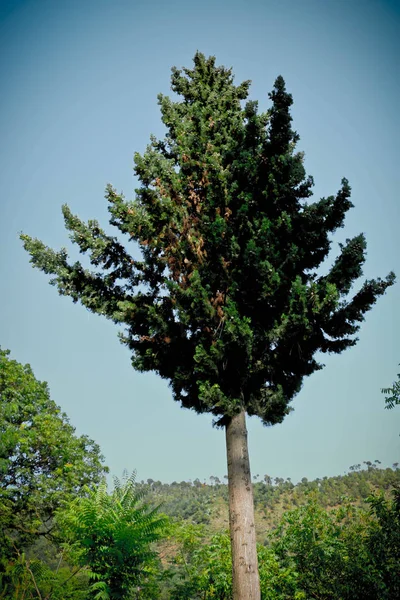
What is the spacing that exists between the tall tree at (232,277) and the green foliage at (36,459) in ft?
24.1

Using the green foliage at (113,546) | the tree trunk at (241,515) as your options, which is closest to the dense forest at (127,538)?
the green foliage at (113,546)

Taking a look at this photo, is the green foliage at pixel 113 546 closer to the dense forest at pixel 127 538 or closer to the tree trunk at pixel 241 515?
the dense forest at pixel 127 538

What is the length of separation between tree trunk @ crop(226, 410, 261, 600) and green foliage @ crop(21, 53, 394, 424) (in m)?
0.47

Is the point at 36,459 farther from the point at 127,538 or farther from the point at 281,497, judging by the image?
the point at 281,497

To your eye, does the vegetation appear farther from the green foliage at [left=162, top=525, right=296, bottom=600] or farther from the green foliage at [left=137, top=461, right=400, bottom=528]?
the green foliage at [left=137, top=461, right=400, bottom=528]

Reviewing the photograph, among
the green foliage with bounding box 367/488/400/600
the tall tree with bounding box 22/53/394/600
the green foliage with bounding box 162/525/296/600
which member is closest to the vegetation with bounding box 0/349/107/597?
the green foliage with bounding box 162/525/296/600

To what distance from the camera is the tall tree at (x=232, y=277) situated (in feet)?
22.7

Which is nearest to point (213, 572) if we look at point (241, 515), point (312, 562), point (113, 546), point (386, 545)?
point (312, 562)

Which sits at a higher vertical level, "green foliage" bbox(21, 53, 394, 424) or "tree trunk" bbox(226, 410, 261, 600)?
"green foliage" bbox(21, 53, 394, 424)

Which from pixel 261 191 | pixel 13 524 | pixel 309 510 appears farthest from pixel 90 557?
pixel 13 524

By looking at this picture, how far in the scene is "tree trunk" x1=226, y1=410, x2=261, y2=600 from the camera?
18.5ft

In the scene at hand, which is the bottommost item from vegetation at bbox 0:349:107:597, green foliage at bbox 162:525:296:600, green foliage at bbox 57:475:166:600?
green foliage at bbox 162:525:296:600

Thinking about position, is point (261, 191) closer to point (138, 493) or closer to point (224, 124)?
point (224, 124)

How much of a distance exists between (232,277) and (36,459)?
12339mm
